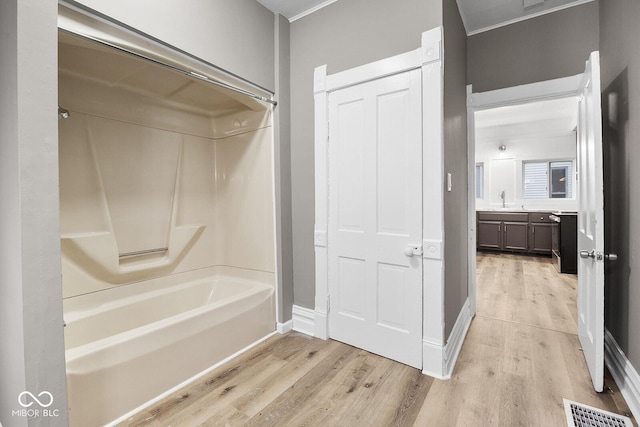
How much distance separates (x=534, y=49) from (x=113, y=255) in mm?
3963

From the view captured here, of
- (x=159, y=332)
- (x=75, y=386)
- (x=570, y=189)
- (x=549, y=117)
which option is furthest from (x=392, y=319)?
(x=570, y=189)

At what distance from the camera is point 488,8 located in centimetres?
260

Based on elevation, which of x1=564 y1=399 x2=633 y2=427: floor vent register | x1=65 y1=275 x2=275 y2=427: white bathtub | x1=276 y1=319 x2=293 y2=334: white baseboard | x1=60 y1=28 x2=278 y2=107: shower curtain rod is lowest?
x1=564 y1=399 x2=633 y2=427: floor vent register

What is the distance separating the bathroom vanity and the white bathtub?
5.44 metres

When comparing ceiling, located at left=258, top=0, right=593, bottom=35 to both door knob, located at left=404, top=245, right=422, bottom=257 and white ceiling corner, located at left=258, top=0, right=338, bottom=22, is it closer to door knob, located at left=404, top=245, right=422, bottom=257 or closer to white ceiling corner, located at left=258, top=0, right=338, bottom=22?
white ceiling corner, located at left=258, top=0, right=338, bottom=22

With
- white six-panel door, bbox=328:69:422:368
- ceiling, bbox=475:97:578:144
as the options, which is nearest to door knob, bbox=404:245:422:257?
white six-panel door, bbox=328:69:422:368

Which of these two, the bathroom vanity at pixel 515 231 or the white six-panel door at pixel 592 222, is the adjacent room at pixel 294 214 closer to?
the white six-panel door at pixel 592 222

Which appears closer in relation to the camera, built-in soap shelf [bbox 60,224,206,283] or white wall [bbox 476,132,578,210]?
built-in soap shelf [bbox 60,224,206,283]

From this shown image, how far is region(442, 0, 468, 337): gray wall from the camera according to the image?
2129 millimetres

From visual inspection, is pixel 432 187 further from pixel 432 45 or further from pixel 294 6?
pixel 294 6

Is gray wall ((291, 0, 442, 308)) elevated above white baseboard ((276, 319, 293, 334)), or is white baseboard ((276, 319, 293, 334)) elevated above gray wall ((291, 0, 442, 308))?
gray wall ((291, 0, 442, 308))

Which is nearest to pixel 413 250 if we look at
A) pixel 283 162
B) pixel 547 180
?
pixel 283 162

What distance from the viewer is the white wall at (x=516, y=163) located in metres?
6.36

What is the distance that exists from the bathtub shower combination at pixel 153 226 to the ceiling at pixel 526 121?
4.57 metres
